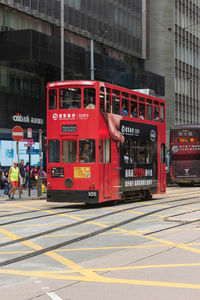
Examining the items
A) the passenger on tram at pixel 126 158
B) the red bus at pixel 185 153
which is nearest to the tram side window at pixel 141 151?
the passenger on tram at pixel 126 158

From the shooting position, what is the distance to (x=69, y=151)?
1959cm

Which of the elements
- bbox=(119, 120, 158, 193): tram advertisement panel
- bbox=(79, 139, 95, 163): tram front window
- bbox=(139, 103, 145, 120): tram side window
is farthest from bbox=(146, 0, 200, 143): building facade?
bbox=(79, 139, 95, 163): tram front window

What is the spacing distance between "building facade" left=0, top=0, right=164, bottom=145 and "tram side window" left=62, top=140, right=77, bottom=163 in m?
18.7

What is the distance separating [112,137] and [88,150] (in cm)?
118

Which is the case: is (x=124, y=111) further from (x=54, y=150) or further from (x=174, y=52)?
(x=174, y=52)

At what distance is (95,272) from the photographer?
807cm

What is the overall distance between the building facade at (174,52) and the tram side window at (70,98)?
45.1 m

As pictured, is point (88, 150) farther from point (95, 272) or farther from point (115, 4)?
point (115, 4)

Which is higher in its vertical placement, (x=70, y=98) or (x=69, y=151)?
(x=70, y=98)

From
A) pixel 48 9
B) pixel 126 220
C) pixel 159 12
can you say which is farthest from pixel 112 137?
pixel 159 12

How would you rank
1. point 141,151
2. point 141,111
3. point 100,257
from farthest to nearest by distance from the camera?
point 141,151 < point 141,111 < point 100,257

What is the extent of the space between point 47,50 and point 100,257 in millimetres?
31379

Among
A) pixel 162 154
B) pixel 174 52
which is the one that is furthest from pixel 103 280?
pixel 174 52

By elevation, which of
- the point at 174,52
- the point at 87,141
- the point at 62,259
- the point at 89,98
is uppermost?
the point at 174,52
